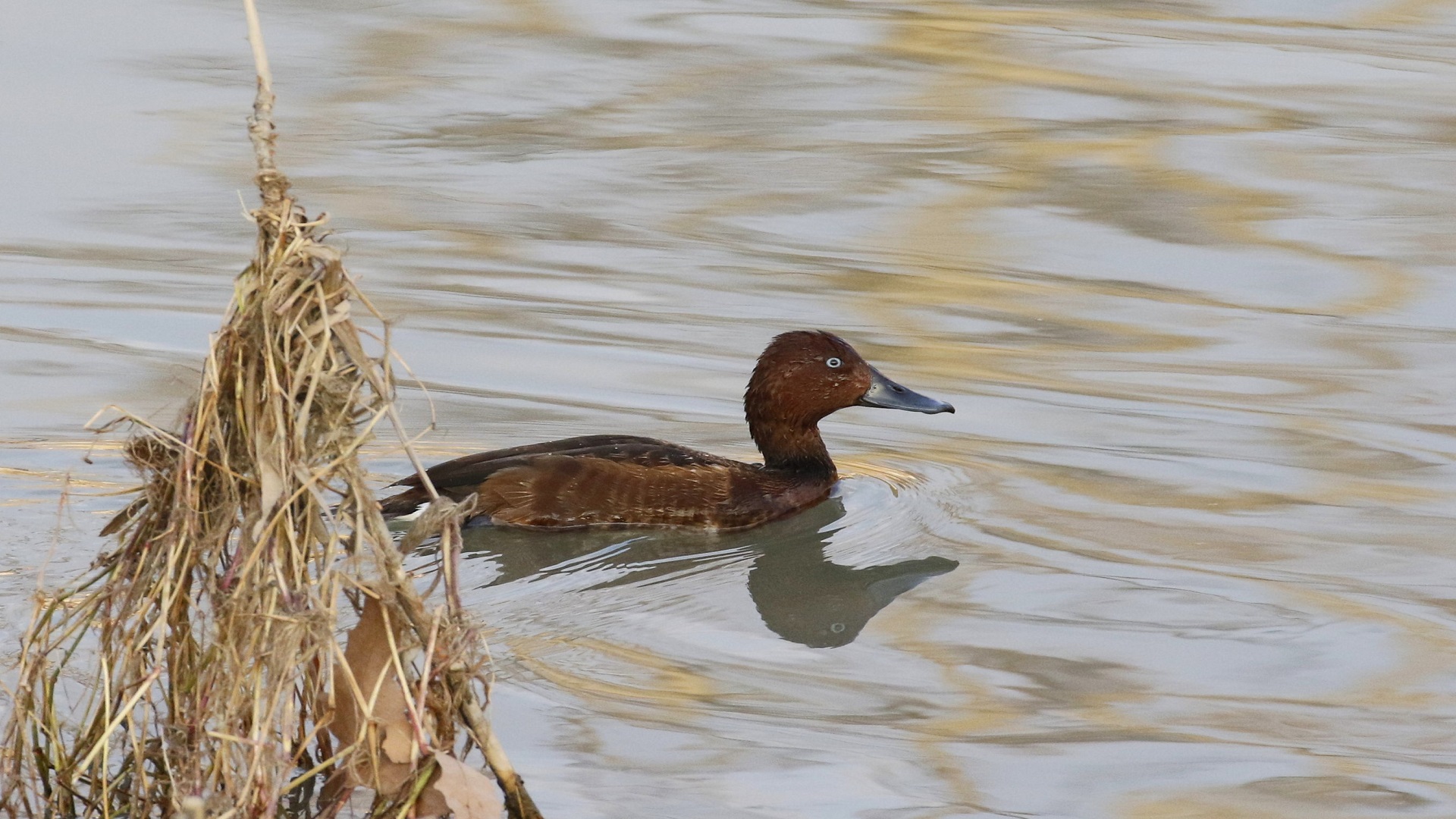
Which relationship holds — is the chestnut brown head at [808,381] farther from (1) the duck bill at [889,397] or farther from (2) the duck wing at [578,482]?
(2) the duck wing at [578,482]

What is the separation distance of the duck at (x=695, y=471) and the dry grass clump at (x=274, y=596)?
10.6 ft

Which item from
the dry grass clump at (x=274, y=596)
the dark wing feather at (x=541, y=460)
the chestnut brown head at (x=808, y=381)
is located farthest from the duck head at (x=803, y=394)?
the dry grass clump at (x=274, y=596)

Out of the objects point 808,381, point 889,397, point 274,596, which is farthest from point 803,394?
point 274,596

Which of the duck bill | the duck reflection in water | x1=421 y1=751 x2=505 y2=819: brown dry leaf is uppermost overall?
x1=421 y1=751 x2=505 y2=819: brown dry leaf

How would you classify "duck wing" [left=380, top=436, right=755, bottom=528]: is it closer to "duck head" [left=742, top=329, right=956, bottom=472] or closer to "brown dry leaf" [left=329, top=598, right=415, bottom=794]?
"duck head" [left=742, top=329, right=956, bottom=472]

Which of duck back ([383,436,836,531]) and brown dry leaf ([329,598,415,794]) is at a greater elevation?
brown dry leaf ([329,598,415,794])

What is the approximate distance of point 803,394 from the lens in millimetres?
7934

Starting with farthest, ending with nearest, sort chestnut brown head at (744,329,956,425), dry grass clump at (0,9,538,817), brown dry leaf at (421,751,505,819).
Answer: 1. chestnut brown head at (744,329,956,425)
2. brown dry leaf at (421,751,505,819)
3. dry grass clump at (0,9,538,817)

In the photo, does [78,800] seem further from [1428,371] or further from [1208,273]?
[1208,273]

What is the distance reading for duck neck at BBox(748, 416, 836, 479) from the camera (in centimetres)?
795

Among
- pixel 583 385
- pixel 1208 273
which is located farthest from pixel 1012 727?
pixel 1208 273

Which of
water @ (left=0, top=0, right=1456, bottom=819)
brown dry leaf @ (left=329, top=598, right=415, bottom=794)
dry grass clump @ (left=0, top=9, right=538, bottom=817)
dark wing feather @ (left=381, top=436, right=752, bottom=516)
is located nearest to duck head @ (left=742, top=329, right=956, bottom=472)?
water @ (left=0, top=0, right=1456, bottom=819)

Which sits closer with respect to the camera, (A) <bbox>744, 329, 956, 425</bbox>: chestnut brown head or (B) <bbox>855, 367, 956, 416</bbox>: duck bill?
(A) <bbox>744, 329, 956, 425</bbox>: chestnut brown head

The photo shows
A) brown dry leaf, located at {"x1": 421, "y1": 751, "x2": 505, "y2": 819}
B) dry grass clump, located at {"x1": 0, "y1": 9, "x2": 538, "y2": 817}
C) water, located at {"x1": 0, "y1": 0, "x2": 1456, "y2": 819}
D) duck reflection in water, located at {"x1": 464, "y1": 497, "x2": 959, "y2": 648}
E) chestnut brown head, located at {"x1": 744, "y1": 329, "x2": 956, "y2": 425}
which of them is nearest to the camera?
dry grass clump, located at {"x1": 0, "y1": 9, "x2": 538, "y2": 817}
